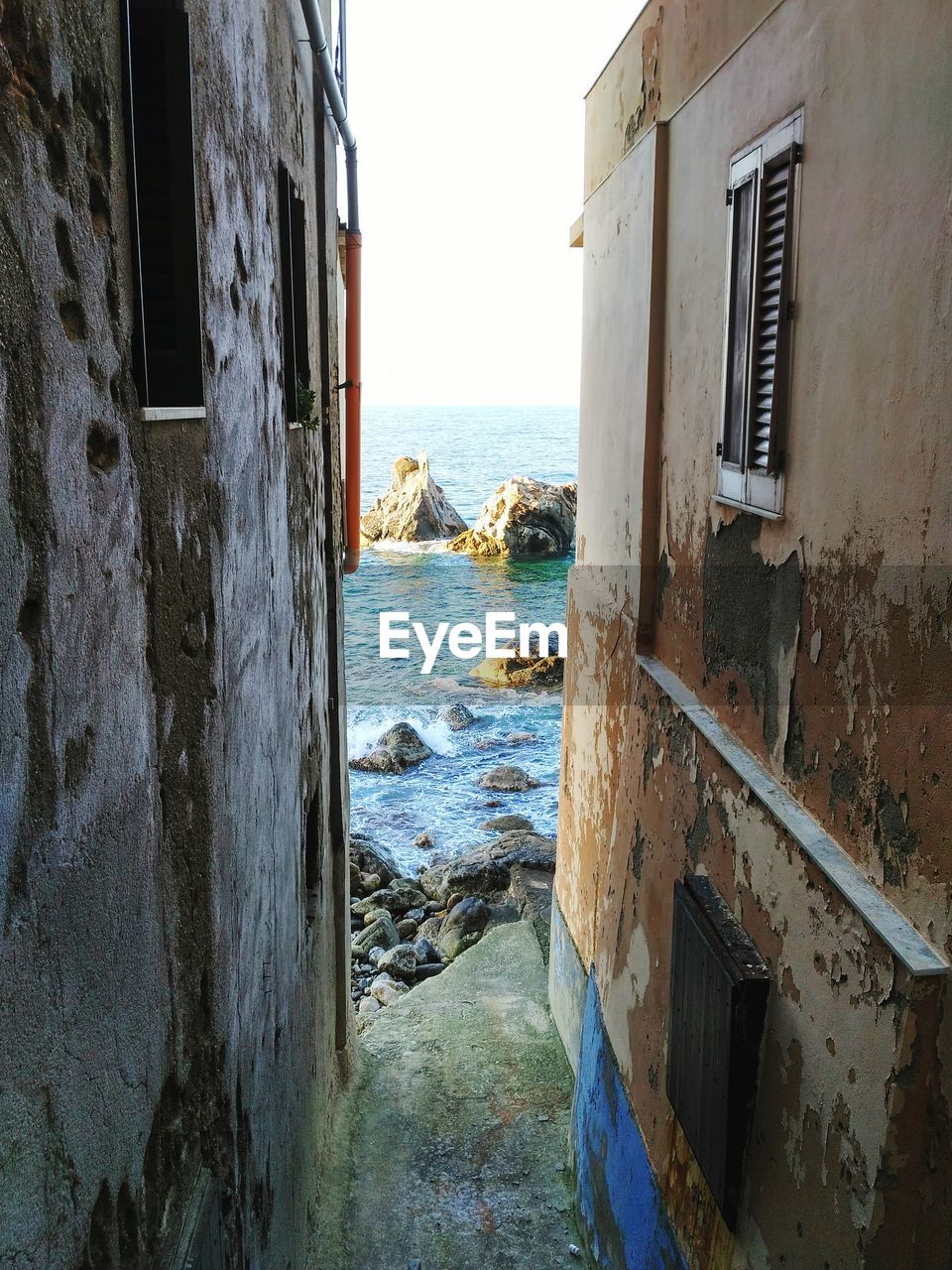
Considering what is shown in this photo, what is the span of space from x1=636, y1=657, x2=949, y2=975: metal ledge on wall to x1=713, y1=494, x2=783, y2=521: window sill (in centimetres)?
100

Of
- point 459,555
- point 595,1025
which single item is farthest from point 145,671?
point 459,555

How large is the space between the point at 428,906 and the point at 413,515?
3887cm

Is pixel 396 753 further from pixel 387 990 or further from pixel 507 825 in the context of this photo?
pixel 387 990

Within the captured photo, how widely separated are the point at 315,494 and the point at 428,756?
57.0 feet

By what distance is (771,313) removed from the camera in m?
4.49

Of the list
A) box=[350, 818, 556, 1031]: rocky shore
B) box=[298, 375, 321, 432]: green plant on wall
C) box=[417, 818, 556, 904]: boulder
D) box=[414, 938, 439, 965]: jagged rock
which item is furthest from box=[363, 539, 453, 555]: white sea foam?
box=[298, 375, 321, 432]: green plant on wall

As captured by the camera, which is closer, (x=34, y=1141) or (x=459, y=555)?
(x=34, y=1141)

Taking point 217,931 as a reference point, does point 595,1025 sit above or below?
below

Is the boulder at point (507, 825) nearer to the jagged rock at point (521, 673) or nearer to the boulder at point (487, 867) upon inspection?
the boulder at point (487, 867)

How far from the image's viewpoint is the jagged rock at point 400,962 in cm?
1212

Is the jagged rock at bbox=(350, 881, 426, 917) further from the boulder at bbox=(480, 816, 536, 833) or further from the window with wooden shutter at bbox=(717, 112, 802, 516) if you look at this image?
the window with wooden shutter at bbox=(717, 112, 802, 516)

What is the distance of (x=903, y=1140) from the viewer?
305 cm

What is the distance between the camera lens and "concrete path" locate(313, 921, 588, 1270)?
6758 millimetres

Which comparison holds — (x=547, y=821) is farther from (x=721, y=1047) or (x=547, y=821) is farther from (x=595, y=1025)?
(x=721, y=1047)
